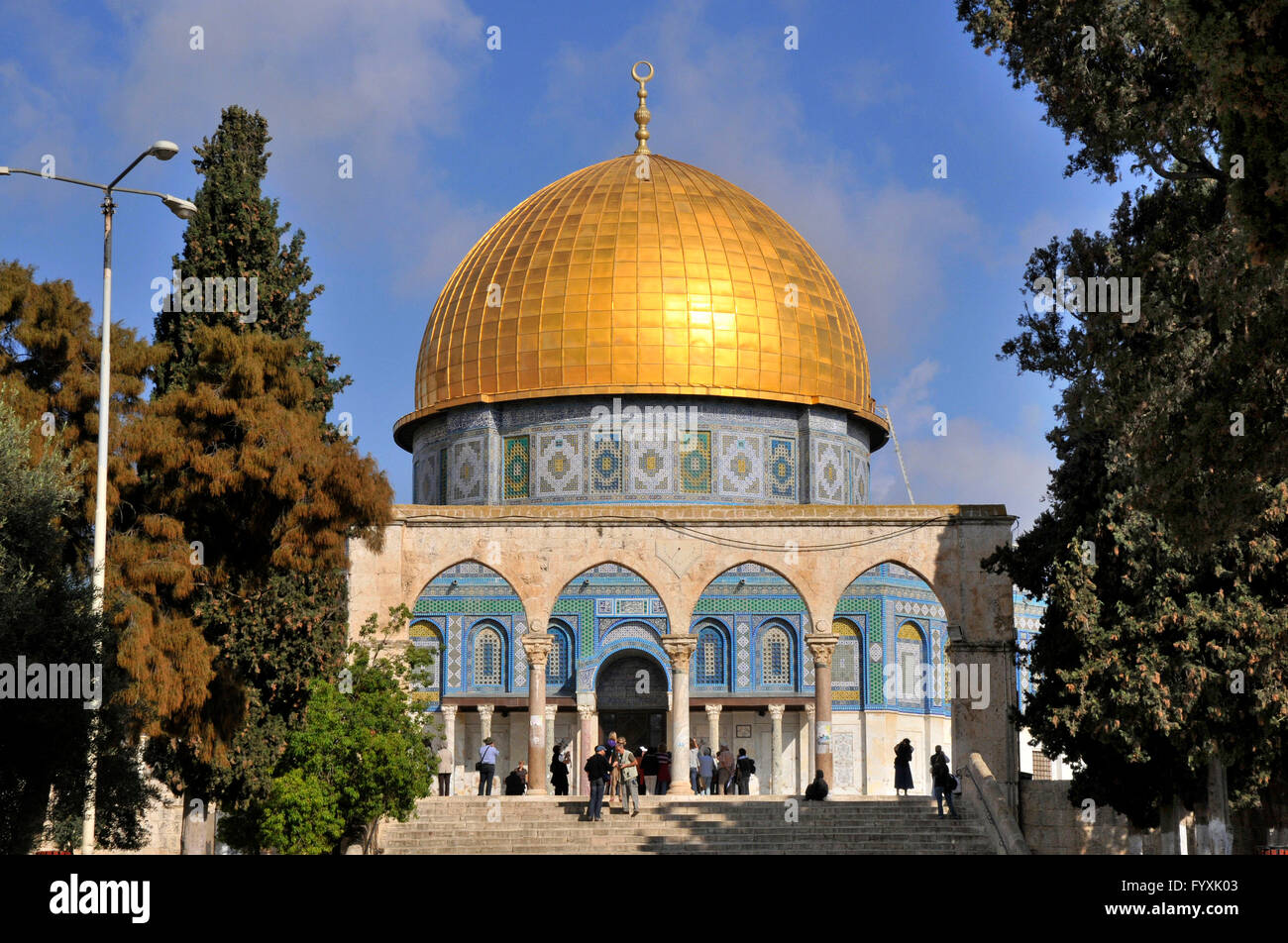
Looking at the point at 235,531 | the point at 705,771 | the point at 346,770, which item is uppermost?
the point at 235,531

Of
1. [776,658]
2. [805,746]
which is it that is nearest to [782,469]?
[776,658]

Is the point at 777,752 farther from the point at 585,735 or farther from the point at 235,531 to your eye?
the point at 235,531

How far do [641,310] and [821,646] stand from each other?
10.7m

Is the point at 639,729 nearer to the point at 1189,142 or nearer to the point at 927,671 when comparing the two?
the point at 927,671

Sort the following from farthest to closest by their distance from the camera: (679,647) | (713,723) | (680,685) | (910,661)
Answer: (910,661)
(713,723)
(680,685)
(679,647)

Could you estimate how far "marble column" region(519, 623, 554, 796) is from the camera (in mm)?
20656

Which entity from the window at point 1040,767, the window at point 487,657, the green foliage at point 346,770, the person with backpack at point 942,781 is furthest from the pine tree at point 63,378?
the window at point 1040,767

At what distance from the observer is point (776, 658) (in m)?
30.7

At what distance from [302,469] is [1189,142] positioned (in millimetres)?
8329

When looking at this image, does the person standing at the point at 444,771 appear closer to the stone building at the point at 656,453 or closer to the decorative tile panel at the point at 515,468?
the stone building at the point at 656,453

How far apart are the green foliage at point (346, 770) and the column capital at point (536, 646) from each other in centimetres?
424

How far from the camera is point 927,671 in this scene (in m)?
31.5

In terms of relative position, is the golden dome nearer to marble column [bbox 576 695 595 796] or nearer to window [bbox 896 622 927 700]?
window [bbox 896 622 927 700]
